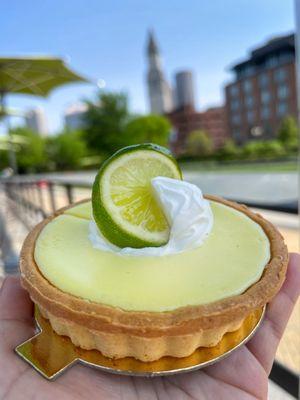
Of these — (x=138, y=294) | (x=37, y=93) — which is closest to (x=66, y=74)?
(x=37, y=93)

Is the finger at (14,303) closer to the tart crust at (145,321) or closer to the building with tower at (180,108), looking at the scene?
the tart crust at (145,321)

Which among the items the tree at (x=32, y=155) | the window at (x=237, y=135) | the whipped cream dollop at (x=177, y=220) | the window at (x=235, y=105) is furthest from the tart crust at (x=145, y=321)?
the window at (x=235, y=105)

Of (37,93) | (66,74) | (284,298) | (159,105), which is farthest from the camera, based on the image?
Answer: (159,105)

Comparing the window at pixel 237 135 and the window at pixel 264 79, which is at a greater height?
the window at pixel 264 79

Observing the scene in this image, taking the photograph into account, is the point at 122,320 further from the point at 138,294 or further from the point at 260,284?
the point at 260,284

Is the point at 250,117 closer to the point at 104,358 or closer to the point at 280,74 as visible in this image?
the point at 280,74

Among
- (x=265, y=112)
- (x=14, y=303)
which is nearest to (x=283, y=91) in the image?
(x=265, y=112)
